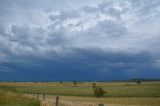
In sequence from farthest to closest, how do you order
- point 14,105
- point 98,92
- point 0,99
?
point 98,92, point 0,99, point 14,105

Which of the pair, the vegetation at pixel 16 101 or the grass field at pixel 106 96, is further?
the grass field at pixel 106 96

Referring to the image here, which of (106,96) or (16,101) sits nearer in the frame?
(16,101)

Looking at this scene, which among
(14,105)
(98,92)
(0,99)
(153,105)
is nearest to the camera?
(14,105)

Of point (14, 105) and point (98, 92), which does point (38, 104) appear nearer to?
point (14, 105)

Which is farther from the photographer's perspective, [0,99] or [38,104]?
[0,99]

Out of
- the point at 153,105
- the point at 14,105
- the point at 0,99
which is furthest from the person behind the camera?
the point at 153,105

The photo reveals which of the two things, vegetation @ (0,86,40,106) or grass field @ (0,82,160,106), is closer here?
vegetation @ (0,86,40,106)

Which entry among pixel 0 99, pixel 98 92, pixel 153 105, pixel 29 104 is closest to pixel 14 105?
pixel 29 104

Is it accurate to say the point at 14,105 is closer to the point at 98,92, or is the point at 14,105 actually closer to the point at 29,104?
the point at 29,104

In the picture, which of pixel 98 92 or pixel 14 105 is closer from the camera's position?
pixel 14 105

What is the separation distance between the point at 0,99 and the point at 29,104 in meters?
3.80

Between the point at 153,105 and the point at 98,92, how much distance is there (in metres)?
35.2

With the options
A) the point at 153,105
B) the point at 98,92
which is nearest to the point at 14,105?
the point at 153,105

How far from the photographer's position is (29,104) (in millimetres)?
18375
